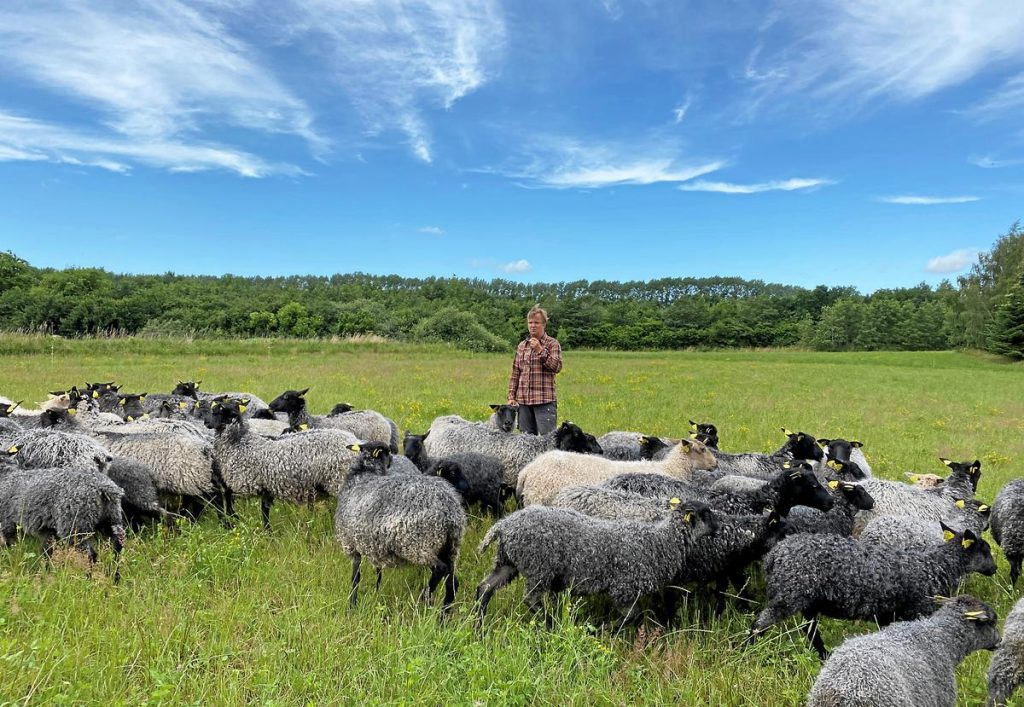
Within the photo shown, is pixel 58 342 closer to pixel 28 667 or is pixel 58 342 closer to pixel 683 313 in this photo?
pixel 28 667

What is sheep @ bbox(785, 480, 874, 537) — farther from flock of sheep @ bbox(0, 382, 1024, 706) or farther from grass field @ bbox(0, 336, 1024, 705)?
grass field @ bbox(0, 336, 1024, 705)

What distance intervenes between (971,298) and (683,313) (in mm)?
54120

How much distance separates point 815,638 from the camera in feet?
16.3

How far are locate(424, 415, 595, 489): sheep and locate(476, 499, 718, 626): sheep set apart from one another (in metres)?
3.64

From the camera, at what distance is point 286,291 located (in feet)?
297

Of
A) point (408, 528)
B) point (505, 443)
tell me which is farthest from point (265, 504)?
point (505, 443)

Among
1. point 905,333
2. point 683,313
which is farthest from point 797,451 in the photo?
point 683,313

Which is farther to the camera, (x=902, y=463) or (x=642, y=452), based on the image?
(x=902, y=463)

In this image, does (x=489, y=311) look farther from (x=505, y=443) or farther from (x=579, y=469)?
(x=579, y=469)

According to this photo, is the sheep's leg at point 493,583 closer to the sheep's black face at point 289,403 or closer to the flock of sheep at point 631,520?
the flock of sheep at point 631,520

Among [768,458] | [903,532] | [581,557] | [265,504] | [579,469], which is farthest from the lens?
[768,458]

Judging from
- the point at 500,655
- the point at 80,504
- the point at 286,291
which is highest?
the point at 286,291

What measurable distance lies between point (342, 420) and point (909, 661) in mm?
9003

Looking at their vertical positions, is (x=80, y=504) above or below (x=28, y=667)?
above
